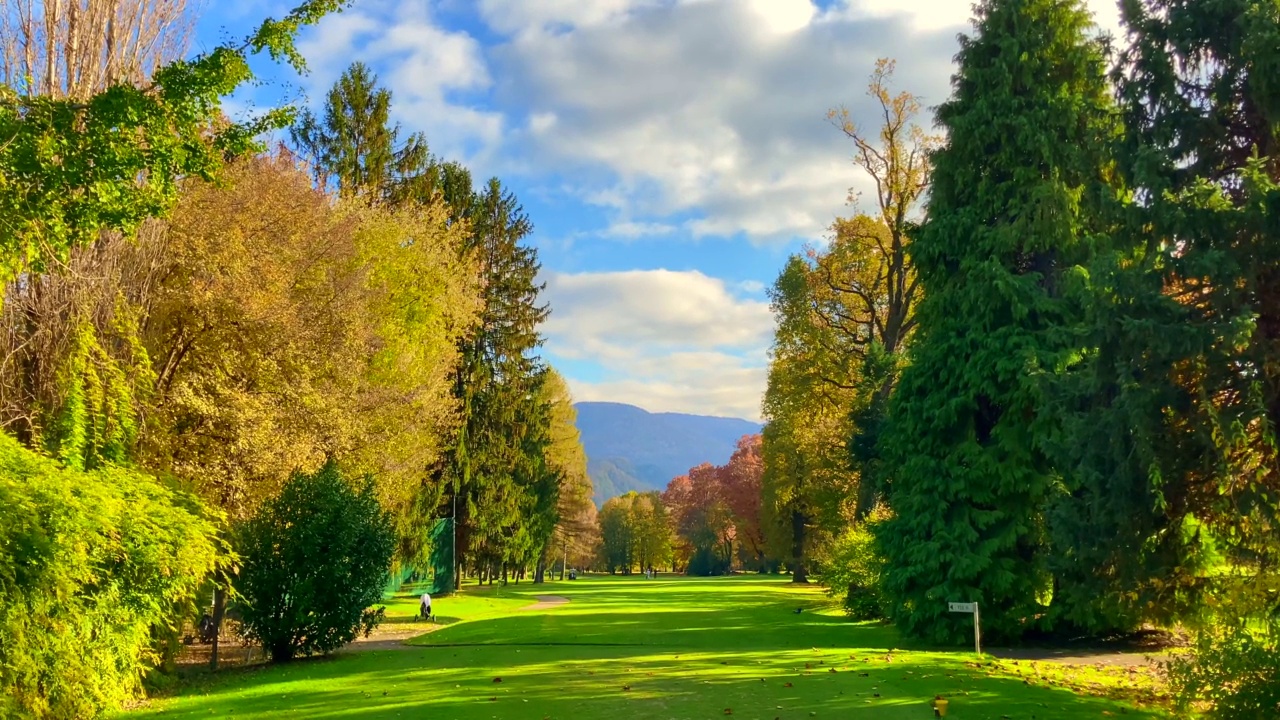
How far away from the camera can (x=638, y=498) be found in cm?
11388

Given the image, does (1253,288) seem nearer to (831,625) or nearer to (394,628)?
(831,625)

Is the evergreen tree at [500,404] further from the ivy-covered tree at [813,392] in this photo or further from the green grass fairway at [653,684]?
the green grass fairway at [653,684]

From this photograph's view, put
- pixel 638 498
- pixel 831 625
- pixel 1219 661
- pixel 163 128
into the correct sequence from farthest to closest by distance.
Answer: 1. pixel 638 498
2. pixel 831 625
3. pixel 163 128
4. pixel 1219 661

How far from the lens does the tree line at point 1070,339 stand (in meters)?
10.8

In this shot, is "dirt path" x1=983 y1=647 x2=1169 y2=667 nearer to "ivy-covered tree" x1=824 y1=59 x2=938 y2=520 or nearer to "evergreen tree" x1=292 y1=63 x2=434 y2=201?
"ivy-covered tree" x1=824 y1=59 x2=938 y2=520

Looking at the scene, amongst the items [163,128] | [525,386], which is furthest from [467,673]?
[525,386]

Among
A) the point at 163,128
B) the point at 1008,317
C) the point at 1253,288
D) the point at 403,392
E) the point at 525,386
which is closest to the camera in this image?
the point at 163,128

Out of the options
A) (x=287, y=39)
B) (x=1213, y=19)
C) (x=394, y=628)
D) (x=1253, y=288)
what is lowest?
(x=394, y=628)

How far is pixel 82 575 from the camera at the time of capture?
11.5 meters

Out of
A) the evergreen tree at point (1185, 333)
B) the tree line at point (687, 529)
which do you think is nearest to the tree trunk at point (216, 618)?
the evergreen tree at point (1185, 333)

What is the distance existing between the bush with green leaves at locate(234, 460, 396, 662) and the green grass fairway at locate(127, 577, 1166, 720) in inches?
27.8

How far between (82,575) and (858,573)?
18.4 meters

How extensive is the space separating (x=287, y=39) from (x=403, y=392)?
54.7 feet

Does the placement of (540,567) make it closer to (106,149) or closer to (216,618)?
(216,618)
